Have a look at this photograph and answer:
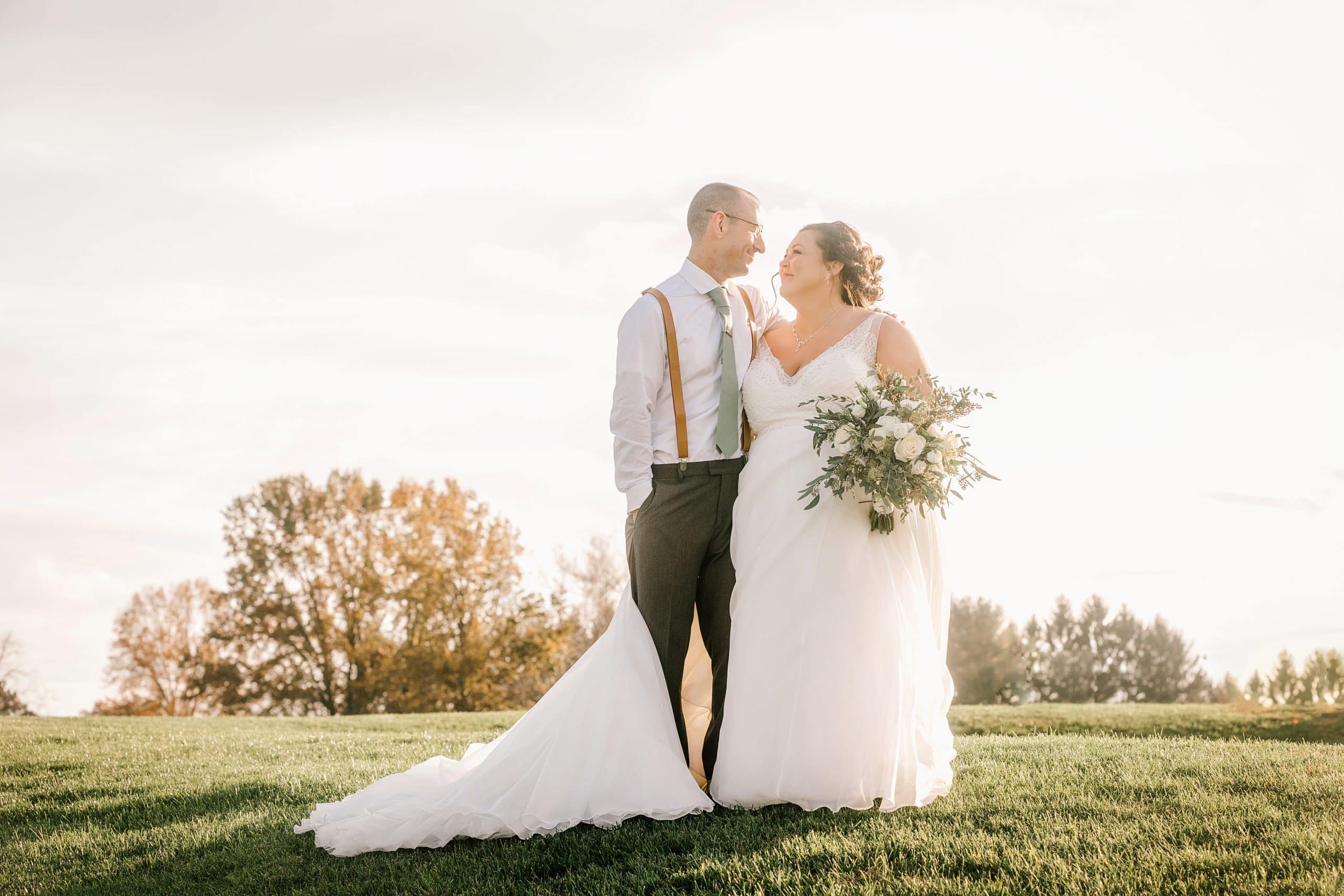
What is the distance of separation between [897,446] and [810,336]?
1.11 meters

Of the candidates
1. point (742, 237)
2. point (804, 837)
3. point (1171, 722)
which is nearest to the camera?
point (804, 837)

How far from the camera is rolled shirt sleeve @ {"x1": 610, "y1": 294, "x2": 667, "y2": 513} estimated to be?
5.08 meters

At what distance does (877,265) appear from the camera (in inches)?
221

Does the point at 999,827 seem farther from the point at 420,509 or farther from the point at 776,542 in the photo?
the point at 420,509

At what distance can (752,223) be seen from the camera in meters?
5.50

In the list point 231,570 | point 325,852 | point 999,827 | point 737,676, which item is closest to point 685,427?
point 737,676

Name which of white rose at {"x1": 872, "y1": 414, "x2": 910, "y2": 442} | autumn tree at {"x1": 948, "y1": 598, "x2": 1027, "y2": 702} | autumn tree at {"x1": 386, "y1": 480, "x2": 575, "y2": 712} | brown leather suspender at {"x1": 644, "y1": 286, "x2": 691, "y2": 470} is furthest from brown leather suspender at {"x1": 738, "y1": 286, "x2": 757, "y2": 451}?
autumn tree at {"x1": 948, "y1": 598, "x2": 1027, "y2": 702}

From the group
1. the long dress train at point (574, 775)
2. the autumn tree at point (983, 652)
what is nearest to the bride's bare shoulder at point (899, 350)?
the long dress train at point (574, 775)

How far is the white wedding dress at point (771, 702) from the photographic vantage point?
4.77m

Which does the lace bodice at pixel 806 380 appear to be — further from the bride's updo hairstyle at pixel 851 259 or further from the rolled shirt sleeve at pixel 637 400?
the rolled shirt sleeve at pixel 637 400

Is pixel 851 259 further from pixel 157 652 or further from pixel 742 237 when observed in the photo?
pixel 157 652

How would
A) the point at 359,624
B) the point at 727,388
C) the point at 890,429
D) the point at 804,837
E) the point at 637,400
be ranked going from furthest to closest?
the point at 359,624 → the point at 727,388 → the point at 637,400 → the point at 890,429 → the point at 804,837

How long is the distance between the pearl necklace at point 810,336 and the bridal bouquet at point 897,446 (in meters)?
0.63

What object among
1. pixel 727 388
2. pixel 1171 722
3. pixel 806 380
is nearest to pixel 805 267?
pixel 806 380
